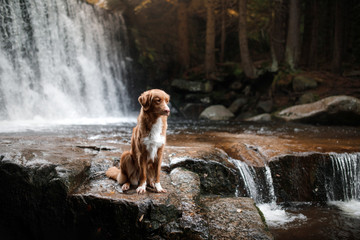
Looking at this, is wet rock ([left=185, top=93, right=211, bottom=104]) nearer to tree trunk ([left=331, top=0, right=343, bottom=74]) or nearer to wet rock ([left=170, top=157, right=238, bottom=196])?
tree trunk ([left=331, top=0, right=343, bottom=74])

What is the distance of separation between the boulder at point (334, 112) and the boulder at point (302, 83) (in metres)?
3.10

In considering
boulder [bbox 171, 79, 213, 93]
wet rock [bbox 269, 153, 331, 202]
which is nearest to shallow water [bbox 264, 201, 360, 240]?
wet rock [bbox 269, 153, 331, 202]

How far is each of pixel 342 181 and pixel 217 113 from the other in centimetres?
948

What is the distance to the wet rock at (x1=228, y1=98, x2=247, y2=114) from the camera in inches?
613

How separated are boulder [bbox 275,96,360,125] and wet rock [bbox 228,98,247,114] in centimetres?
411

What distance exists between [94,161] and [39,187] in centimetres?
97

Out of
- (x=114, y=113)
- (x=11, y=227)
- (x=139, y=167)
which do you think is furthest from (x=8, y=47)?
(x=139, y=167)

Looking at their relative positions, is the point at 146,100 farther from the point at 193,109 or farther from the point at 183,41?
the point at 183,41

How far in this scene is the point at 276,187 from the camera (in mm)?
5582

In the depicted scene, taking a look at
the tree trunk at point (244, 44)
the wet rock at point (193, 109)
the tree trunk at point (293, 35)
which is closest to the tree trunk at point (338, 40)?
the tree trunk at point (293, 35)

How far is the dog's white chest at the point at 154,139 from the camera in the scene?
3387 mm

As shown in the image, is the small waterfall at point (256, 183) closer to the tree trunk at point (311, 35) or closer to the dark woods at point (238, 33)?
the dark woods at point (238, 33)

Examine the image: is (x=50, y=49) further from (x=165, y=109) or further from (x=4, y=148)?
(x=165, y=109)

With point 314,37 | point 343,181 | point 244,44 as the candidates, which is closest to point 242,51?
point 244,44
